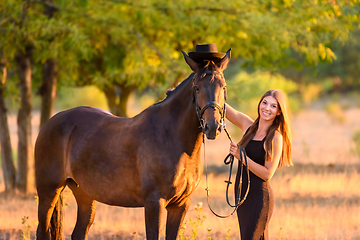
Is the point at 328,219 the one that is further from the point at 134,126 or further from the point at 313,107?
the point at 313,107

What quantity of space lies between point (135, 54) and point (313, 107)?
3871cm

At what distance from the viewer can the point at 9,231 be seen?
5.73 meters

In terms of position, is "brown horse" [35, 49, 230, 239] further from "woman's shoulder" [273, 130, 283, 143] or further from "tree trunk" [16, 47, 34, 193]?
"tree trunk" [16, 47, 34, 193]

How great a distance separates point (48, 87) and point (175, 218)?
235 inches

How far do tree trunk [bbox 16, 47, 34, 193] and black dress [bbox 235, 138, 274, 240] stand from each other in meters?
6.04

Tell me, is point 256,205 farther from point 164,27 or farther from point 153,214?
point 164,27

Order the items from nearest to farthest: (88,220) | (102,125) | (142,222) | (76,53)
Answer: (102,125)
(88,220)
(142,222)
(76,53)

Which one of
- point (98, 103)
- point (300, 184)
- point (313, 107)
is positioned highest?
point (313, 107)

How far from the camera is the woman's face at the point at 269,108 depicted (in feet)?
11.8

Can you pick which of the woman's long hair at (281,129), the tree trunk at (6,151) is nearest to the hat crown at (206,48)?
the woman's long hair at (281,129)

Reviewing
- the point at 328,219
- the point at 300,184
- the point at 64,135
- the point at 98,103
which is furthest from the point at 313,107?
the point at 64,135

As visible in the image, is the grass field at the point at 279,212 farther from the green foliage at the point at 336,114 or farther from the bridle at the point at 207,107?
the green foliage at the point at 336,114

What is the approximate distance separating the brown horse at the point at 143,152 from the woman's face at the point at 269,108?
509 mm

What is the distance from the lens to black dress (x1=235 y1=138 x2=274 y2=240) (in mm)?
3562
